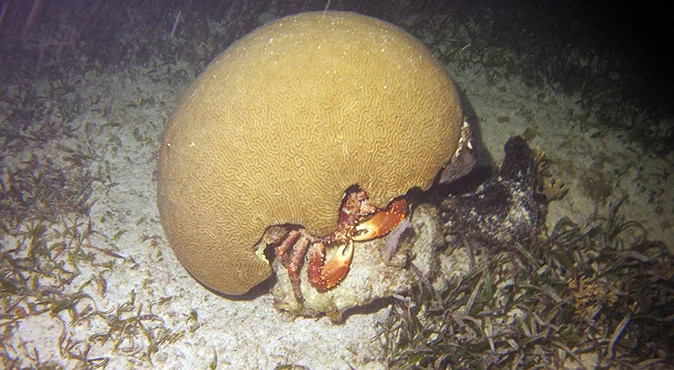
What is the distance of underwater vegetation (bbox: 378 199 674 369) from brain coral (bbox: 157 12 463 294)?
123 centimetres

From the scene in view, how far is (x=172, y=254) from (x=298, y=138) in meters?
2.41

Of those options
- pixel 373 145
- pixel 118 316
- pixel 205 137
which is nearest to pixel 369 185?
pixel 373 145

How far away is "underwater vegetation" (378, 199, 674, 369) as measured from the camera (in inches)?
111

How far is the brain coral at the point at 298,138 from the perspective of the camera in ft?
9.20

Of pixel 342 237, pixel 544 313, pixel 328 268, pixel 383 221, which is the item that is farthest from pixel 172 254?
pixel 544 313

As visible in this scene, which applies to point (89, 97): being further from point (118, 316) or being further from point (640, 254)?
point (640, 254)

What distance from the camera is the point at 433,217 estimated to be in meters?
3.26

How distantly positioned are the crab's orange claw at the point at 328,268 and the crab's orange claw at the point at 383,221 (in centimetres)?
19

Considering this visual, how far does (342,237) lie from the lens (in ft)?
9.81

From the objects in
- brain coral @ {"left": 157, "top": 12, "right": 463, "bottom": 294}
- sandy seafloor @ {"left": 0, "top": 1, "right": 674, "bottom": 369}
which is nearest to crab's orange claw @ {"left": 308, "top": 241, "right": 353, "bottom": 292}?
brain coral @ {"left": 157, "top": 12, "right": 463, "bottom": 294}

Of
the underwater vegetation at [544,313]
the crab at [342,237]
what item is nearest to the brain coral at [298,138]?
the crab at [342,237]

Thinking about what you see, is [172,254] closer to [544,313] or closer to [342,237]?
[342,237]

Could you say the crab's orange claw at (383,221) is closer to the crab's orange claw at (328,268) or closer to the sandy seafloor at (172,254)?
the crab's orange claw at (328,268)

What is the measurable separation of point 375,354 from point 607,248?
2.71m
